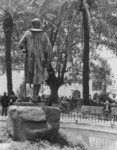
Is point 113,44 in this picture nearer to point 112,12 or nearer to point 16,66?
point 112,12

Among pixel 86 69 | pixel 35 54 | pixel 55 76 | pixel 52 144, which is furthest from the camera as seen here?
pixel 55 76

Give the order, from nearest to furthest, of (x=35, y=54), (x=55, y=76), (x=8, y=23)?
(x=35, y=54)
(x=8, y=23)
(x=55, y=76)

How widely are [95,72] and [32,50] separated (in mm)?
25626

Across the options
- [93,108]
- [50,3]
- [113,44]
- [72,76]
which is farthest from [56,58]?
[93,108]

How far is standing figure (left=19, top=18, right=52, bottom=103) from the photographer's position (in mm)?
10523

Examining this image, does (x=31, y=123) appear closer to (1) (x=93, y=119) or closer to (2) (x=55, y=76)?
(1) (x=93, y=119)

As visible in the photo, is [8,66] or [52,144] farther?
[8,66]

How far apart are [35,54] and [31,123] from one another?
5.98ft

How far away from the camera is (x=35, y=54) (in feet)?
34.7

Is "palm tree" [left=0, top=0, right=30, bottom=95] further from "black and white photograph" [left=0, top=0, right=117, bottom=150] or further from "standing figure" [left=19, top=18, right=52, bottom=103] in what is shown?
"standing figure" [left=19, top=18, right=52, bottom=103]

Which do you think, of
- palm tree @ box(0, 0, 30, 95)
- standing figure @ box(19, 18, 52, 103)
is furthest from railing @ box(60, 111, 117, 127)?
palm tree @ box(0, 0, 30, 95)

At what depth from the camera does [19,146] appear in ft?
29.2

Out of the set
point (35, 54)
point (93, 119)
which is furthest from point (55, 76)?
point (35, 54)

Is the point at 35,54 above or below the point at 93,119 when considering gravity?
above
